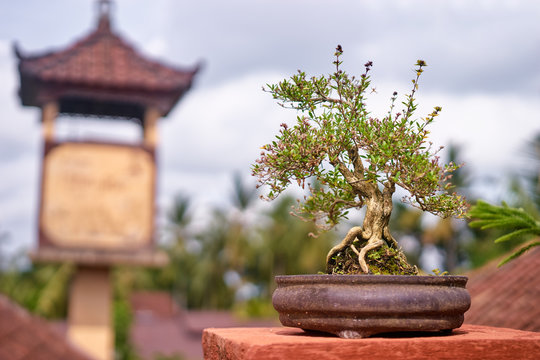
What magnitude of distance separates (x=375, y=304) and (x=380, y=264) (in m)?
0.35

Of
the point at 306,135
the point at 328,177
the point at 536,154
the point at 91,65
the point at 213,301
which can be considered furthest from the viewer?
the point at 213,301

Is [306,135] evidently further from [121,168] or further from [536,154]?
[121,168]

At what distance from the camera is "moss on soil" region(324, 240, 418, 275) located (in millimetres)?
2043

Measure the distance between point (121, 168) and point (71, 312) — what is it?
10.4 feet

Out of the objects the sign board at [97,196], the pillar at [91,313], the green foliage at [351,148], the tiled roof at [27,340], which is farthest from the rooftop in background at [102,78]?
the green foliage at [351,148]

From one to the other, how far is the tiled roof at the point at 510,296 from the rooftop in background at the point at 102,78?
37.1 ft

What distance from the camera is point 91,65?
14312 millimetres

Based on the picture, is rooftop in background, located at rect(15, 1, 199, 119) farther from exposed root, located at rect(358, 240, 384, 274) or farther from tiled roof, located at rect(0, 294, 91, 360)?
exposed root, located at rect(358, 240, 384, 274)

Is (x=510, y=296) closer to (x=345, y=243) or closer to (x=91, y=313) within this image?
(x=345, y=243)

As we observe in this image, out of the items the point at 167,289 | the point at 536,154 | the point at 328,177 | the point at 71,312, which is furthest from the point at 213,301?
the point at 328,177

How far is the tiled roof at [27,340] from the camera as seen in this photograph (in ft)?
21.9

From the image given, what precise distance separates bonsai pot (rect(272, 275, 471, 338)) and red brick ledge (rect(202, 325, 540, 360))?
59 mm

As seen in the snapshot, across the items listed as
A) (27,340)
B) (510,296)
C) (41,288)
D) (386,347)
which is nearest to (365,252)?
(386,347)

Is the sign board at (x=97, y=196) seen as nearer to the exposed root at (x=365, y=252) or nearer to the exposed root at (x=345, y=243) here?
the exposed root at (x=345, y=243)
